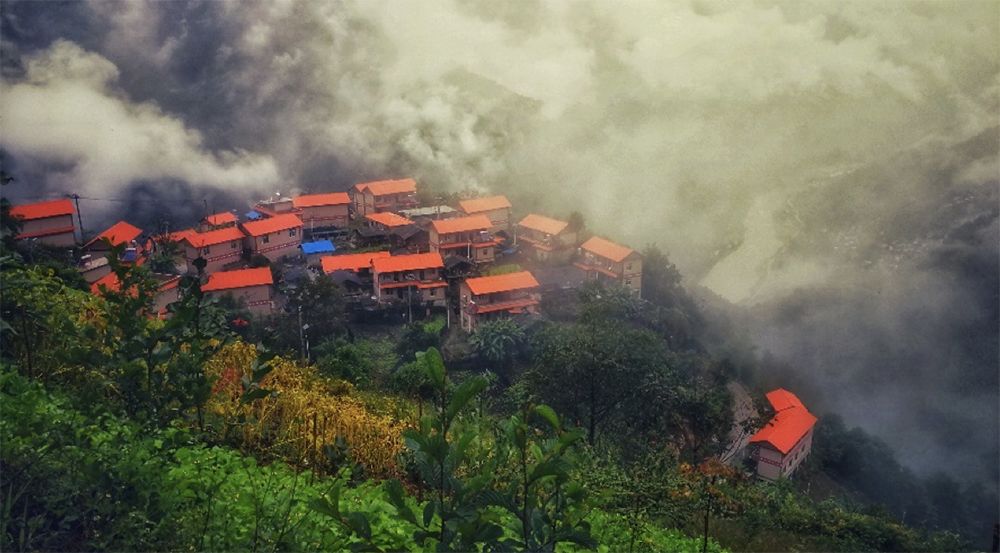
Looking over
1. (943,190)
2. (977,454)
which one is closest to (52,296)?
(977,454)

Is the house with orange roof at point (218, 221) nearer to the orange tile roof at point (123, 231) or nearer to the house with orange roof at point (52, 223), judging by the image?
the orange tile roof at point (123, 231)

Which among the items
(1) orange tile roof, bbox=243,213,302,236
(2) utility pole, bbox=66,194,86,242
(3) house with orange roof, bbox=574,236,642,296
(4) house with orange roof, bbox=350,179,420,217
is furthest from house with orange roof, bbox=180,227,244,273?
(3) house with orange roof, bbox=574,236,642,296

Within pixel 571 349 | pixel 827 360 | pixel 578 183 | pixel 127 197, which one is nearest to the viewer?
pixel 571 349

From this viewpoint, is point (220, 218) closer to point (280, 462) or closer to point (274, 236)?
point (274, 236)

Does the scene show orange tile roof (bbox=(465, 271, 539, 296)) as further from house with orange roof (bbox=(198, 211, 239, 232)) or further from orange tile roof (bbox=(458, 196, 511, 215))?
house with orange roof (bbox=(198, 211, 239, 232))

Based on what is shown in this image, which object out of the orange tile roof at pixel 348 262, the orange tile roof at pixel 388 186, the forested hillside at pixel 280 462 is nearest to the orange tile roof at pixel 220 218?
the orange tile roof at pixel 348 262

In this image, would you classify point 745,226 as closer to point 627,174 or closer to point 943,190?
point 627,174
